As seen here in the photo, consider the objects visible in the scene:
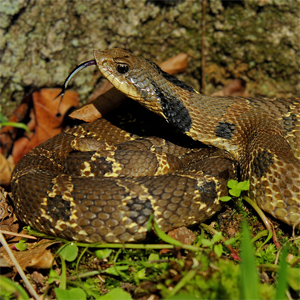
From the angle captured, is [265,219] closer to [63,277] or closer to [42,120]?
[63,277]

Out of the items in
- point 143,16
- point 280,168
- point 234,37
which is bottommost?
point 280,168

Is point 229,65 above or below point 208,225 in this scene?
above

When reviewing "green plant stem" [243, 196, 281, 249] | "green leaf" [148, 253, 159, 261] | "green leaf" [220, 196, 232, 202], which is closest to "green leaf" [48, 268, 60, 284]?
"green leaf" [148, 253, 159, 261]

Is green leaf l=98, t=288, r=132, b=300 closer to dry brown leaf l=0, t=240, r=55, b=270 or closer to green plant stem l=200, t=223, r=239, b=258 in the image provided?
dry brown leaf l=0, t=240, r=55, b=270

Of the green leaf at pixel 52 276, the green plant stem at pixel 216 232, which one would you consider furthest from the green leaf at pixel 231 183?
the green leaf at pixel 52 276

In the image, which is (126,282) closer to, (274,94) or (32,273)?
(32,273)

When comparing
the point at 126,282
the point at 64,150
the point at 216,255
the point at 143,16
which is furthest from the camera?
the point at 143,16

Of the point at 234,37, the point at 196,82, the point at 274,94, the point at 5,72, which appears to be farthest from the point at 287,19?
the point at 5,72
